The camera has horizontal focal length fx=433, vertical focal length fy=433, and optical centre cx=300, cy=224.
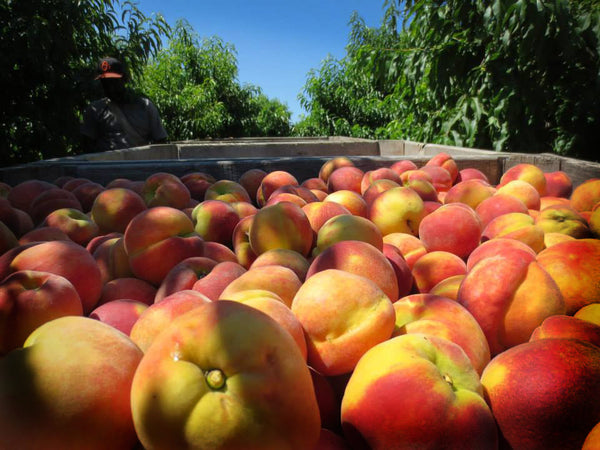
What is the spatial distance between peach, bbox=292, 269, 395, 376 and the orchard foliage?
4114 mm

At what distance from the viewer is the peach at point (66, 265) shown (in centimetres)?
124

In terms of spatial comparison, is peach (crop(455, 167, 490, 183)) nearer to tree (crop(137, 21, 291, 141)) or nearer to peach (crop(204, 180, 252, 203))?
peach (crop(204, 180, 252, 203))

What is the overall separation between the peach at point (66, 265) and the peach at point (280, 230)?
54cm

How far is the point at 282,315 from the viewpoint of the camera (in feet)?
2.88

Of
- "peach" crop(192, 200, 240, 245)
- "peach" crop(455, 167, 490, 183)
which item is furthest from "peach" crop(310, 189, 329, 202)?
"peach" crop(455, 167, 490, 183)

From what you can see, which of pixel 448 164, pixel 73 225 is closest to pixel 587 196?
pixel 448 164

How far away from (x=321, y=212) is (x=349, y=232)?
0.32m

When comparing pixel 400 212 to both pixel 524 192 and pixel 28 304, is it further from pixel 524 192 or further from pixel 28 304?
pixel 28 304

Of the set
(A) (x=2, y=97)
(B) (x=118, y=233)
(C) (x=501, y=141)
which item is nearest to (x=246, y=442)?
(B) (x=118, y=233)

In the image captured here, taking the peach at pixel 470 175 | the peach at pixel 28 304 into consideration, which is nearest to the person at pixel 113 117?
the peach at pixel 470 175

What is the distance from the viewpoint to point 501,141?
193 inches

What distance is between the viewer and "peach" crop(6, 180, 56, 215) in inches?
86.0

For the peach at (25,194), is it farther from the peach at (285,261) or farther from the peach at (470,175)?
the peach at (470,175)

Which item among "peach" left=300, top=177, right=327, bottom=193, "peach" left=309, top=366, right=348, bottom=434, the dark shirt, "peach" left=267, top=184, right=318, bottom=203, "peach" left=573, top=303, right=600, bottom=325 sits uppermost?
the dark shirt
